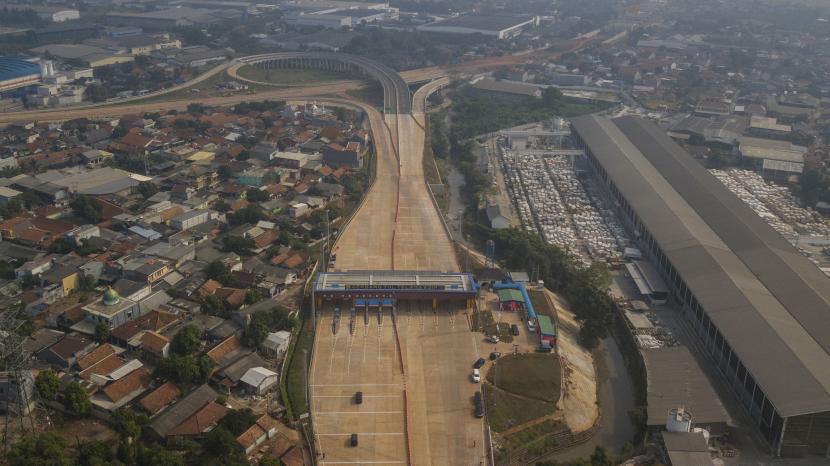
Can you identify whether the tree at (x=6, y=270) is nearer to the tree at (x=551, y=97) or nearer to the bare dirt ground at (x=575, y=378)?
the bare dirt ground at (x=575, y=378)

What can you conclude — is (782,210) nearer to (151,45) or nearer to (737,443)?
(737,443)

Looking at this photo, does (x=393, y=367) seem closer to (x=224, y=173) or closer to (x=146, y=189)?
(x=146, y=189)

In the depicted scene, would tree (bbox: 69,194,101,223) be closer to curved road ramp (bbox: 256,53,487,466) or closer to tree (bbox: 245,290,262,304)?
curved road ramp (bbox: 256,53,487,466)

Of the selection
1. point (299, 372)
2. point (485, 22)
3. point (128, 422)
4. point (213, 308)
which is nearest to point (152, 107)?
point (213, 308)

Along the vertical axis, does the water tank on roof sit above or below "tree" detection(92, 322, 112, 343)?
above

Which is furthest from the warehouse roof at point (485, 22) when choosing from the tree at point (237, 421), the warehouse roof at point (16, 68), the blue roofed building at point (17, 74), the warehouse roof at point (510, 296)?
the tree at point (237, 421)

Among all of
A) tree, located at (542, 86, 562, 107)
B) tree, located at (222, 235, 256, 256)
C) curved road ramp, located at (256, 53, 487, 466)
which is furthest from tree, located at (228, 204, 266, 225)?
tree, located at (542, 86, 562, 107)
